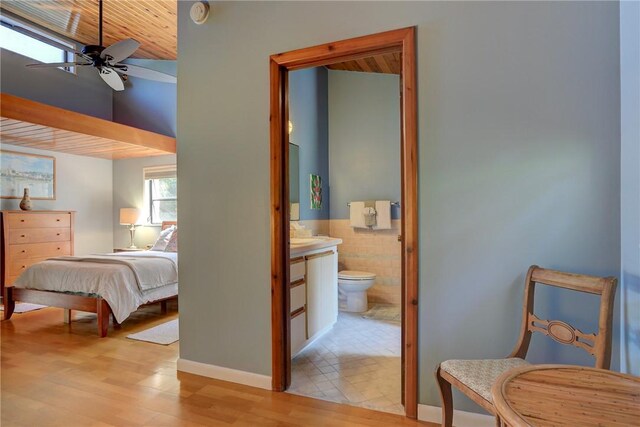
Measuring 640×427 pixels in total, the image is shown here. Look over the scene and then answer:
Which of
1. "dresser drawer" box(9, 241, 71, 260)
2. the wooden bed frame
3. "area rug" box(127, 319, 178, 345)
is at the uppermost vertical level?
"dresser drawer" box(9, 241, 71, 260)

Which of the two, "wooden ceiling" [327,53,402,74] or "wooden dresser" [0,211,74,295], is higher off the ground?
"wooden ceiling" [327,53,402,74]

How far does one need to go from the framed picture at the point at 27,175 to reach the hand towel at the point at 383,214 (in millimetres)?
5303

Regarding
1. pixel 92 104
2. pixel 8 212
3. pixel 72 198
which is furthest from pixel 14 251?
pixel 92 104

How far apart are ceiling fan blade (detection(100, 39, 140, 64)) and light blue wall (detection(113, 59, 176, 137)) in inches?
119

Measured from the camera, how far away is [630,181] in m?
1.53

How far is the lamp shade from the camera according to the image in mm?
6160

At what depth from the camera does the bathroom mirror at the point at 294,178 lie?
12.9 feet

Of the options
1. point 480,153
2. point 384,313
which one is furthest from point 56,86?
point 480,153

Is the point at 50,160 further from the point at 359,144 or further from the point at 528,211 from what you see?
the point at 528,211

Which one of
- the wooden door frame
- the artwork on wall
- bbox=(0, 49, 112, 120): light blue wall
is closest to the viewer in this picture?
the wooden door frame

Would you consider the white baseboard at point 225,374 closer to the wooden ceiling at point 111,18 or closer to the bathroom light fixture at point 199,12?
the bathroom light fixture at point 199,12

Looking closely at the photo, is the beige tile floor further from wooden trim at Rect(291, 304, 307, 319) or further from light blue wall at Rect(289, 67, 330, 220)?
light blue wall at Rect(289, 67, 330, 220)

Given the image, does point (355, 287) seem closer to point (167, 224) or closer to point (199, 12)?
point (199, 12)

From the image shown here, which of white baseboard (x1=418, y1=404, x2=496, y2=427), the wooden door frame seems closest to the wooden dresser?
the wooden door frame
